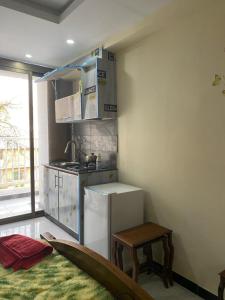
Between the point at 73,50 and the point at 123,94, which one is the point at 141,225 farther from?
the point at 73,50

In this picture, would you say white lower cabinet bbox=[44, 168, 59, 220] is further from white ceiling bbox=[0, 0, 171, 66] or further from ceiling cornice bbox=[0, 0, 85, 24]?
ceiling cornice bbox=[0, 0, 85, 24]

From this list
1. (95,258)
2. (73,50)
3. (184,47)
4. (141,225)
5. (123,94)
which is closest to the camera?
(95,258)

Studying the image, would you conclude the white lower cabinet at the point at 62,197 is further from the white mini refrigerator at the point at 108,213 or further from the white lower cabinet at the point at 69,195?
the white mini refrigerator at the point at 108,213

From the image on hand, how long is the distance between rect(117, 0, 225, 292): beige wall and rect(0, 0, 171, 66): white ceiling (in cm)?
35

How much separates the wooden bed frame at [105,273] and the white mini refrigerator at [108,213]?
90cm

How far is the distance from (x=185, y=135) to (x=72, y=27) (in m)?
1.72

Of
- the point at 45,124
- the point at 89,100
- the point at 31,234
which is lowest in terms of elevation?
the point at 31,234

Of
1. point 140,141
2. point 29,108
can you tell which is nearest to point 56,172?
point 29,108

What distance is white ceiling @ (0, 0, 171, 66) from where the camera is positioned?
223 cm

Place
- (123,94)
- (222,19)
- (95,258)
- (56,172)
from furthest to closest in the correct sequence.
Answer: (56,172), (123,94), (222,19), (95,258)

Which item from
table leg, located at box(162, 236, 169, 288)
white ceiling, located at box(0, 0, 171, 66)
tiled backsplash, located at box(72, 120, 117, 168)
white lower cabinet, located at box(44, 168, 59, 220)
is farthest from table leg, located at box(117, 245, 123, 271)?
white ceiling, located at box(0, 0, 171, 66)

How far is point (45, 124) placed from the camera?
416cm

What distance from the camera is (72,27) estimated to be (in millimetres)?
2611

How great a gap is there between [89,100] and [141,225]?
1.72m
